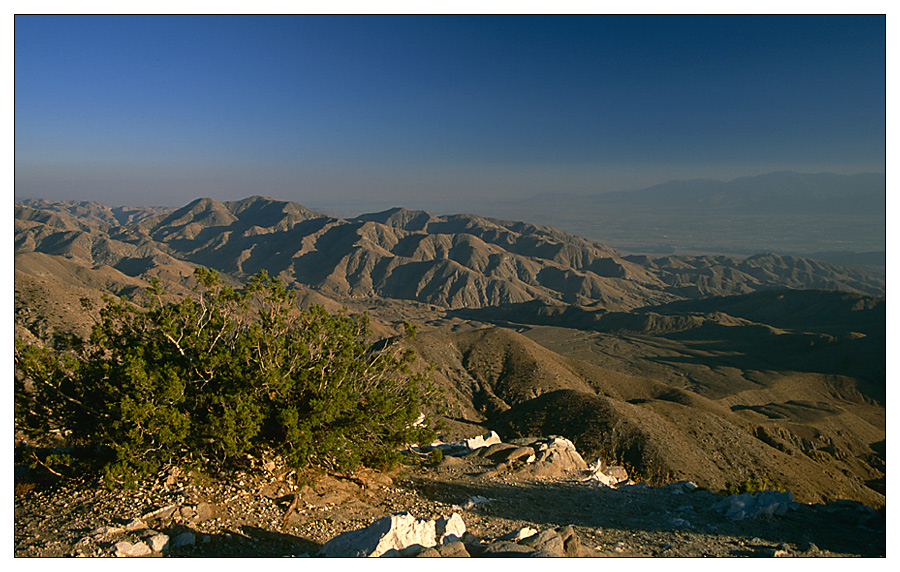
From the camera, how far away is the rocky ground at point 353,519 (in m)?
8.73

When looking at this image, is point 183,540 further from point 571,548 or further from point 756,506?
point 756,506

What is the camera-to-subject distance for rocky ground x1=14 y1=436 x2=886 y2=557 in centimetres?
873

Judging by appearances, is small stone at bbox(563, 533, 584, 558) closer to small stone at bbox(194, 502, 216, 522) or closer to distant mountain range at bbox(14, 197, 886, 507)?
small stone at bbox(194, 502, 216, 522)

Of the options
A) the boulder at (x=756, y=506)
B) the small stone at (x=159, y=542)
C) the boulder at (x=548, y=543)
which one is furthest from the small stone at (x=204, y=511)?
the boulder at (x=756, y=506)

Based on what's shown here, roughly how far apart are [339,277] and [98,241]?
328 feet

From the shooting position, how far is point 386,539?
770cm

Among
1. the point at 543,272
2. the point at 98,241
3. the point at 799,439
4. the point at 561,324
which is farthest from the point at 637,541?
the point at 98,241

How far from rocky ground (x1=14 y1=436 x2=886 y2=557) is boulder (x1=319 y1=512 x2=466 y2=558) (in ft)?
1.63

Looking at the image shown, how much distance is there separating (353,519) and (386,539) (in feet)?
10.2

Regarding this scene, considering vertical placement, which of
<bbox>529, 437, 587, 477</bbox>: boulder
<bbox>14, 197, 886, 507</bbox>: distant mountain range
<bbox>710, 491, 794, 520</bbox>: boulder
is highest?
<bbox>710, 491, 794, 520</bbox>: boulder

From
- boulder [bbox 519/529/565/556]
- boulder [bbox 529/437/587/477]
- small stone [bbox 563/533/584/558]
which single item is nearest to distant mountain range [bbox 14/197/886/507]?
boulder [bbox 529/437/587/477]

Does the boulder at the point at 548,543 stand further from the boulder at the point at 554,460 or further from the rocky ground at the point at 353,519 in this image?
the boulder at the point at 554,460
